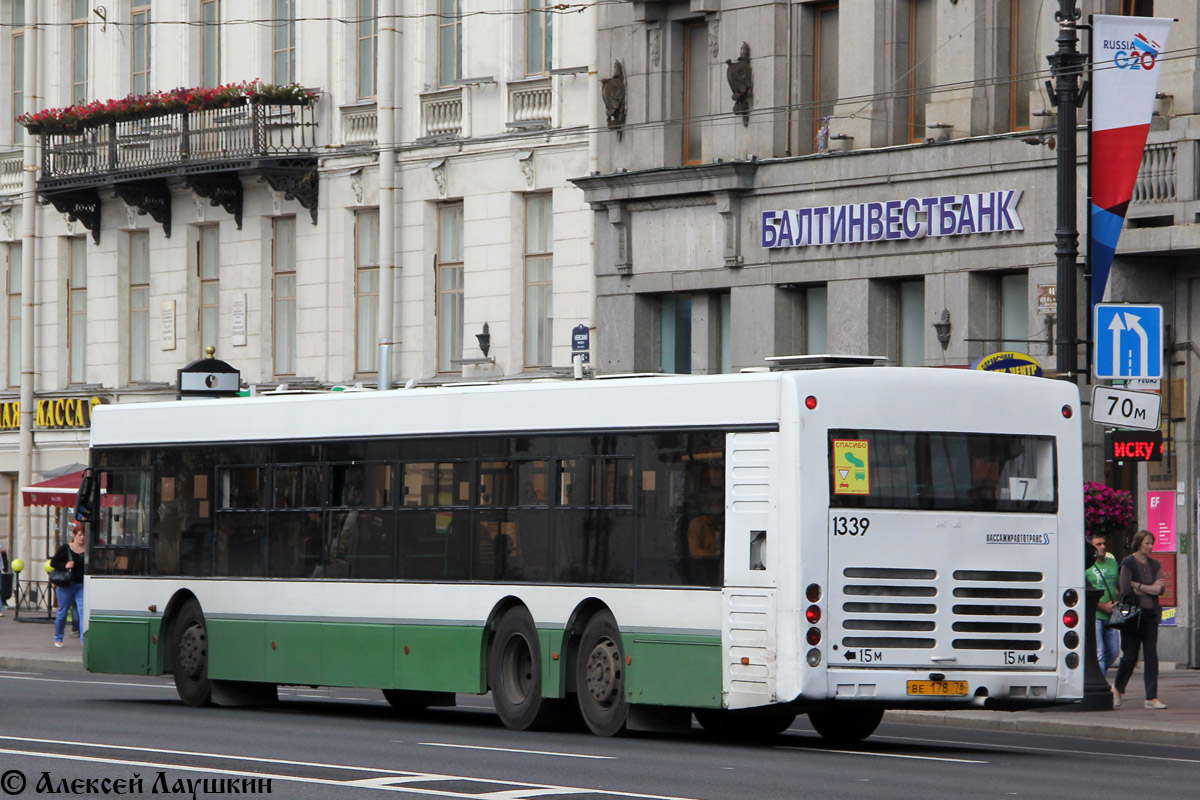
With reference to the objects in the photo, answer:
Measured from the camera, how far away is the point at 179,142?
40688 mm

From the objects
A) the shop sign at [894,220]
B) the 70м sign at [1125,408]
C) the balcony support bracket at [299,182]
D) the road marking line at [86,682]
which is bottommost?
the road marking line at [86,682]

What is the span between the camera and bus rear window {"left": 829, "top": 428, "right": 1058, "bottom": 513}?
57.1 ft

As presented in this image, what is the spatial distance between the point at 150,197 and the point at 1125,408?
2348cm

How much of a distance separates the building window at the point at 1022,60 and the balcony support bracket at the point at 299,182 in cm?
1331

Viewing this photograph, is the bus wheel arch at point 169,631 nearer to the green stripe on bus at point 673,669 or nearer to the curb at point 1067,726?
the green stripe on bus at point 673,669

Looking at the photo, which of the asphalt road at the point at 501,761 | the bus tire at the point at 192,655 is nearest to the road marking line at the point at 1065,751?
the asphalt road at the point at 501,761

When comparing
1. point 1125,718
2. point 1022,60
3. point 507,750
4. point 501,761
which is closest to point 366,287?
point 1022,60

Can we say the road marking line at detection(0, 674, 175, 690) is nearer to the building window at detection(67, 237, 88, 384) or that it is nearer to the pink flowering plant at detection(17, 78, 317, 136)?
the pink flowering plant at detection(17, 78, 317, 136)

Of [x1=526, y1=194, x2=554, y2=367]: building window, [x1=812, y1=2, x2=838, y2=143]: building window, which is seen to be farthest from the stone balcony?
[x1=812, y1=2, x2=838, y2=143]: building window

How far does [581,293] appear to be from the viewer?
1389 inches

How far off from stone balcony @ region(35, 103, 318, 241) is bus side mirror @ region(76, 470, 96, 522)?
1552 centimetres

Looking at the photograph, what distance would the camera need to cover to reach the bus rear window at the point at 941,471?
17406mm

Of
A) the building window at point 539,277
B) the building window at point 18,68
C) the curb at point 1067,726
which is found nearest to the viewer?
the curb at point 1067,726

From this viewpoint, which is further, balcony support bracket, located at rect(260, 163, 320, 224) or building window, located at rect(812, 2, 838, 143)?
balcony support bracket, located at rect(260, 163, 320, 224)
